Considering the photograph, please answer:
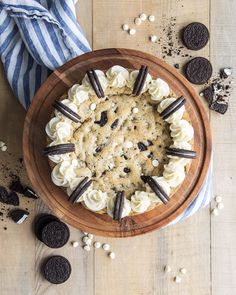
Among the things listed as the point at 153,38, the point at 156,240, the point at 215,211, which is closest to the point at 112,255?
the point at 156,240

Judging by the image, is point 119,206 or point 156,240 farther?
point 156,240

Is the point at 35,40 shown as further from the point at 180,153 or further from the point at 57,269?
the point at 57,269

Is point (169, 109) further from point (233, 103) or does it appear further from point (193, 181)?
point (233, 103)

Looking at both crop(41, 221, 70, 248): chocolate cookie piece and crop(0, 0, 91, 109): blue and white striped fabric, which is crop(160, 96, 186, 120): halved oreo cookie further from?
crop(41, 221, 70, 248): chocolate cookie piece

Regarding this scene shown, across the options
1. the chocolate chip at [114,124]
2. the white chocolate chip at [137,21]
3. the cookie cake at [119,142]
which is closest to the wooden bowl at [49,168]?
the cookie cake at [119,142]

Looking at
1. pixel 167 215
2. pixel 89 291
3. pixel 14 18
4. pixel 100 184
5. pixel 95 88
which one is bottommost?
pixel 89 291

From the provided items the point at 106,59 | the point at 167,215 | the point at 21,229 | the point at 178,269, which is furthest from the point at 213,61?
the point at 21,229

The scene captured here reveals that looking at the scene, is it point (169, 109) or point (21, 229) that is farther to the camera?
point (21, 229)
